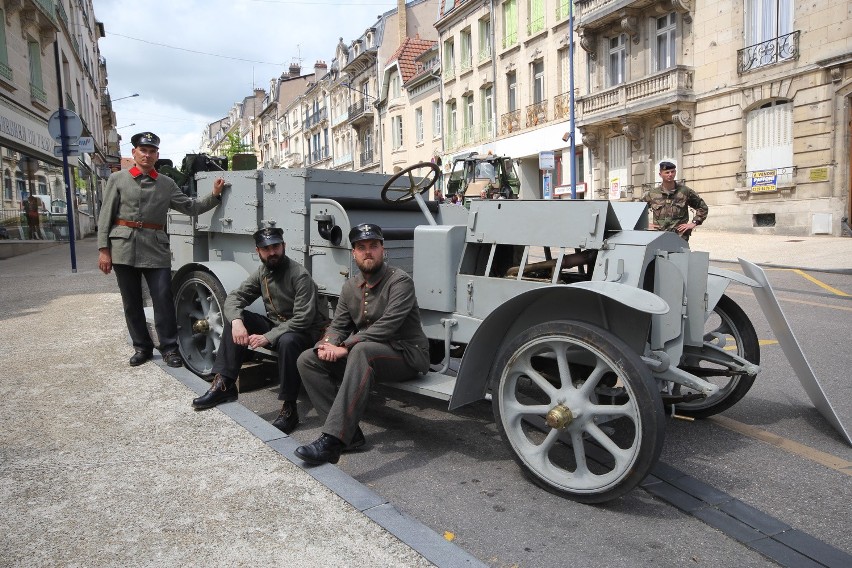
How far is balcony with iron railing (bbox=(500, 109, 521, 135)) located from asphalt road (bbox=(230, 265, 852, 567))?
26.1m

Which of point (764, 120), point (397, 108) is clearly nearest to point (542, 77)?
point (764, 120)

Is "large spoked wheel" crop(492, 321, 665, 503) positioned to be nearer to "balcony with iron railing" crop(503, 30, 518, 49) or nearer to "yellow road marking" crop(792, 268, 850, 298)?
"yellow road marking" crop(792, 268, 850, 298)

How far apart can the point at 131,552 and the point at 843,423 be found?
4032 mm

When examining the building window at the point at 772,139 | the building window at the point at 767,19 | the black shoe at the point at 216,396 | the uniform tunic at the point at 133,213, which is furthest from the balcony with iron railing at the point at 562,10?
the black shoe at the point at 216,396

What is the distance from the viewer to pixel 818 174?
17.4m

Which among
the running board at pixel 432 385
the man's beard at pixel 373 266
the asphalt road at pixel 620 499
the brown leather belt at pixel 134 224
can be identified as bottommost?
the asphalt road at pixel 620 499

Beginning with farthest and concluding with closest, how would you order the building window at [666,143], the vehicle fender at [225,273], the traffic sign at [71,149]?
the building window at [666,143] → the traffic sign at [71,149] → the vehicle fender at [225,273]

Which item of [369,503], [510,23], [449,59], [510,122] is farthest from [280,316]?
[449,59]

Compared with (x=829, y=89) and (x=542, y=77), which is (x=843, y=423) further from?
(x=542, y=77)

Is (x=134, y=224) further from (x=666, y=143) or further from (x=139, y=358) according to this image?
(x=666, y=143)

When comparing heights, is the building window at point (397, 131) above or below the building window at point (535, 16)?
below

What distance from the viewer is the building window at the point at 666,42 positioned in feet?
71.9

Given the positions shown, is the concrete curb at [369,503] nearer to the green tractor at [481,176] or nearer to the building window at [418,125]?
the green tractor at [481,176]

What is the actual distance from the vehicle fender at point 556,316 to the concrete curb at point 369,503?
2.27 ft
